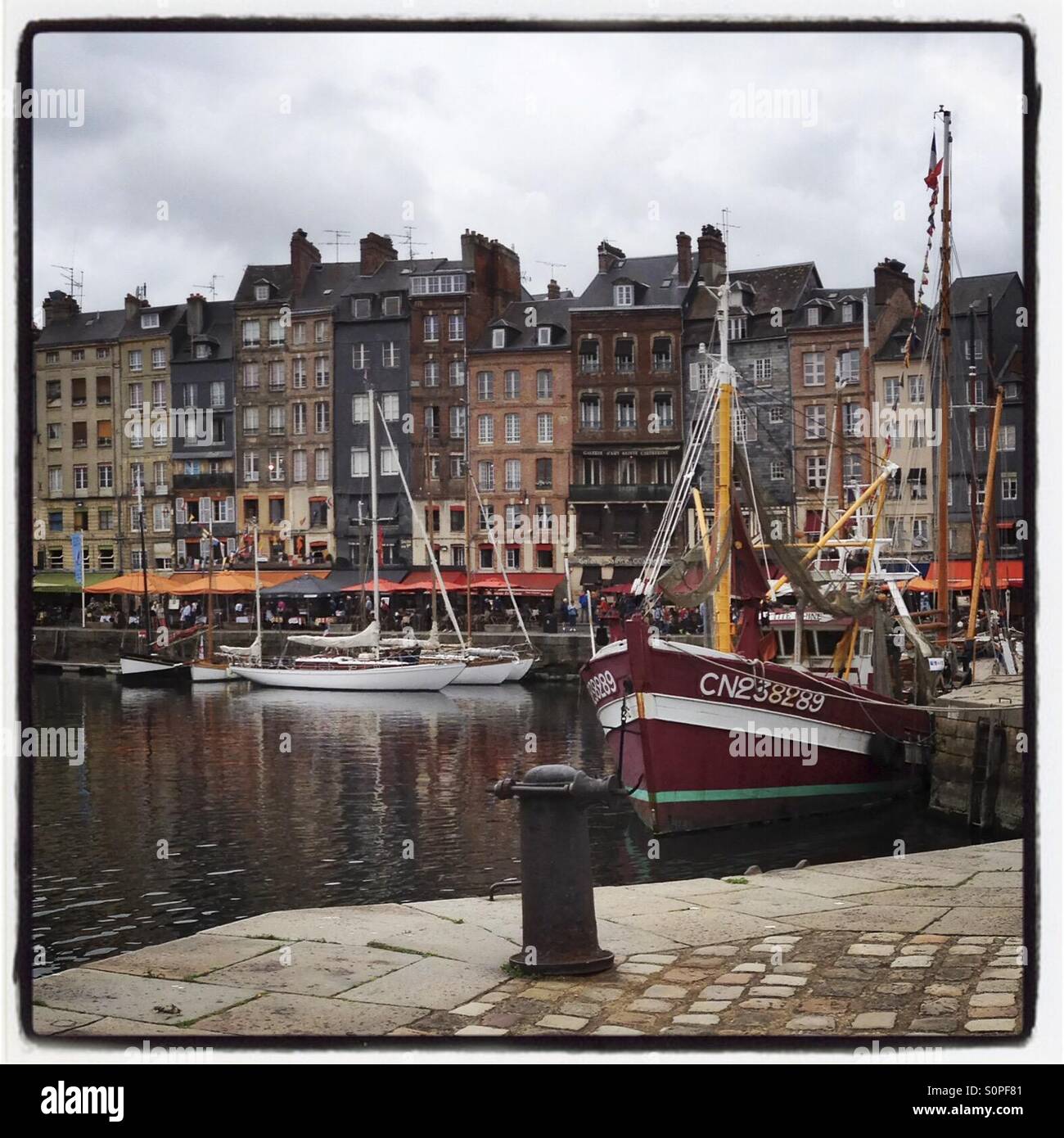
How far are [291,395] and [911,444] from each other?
18.9 meters

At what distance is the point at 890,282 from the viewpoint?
4788 centimetres

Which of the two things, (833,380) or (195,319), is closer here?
(195,319)

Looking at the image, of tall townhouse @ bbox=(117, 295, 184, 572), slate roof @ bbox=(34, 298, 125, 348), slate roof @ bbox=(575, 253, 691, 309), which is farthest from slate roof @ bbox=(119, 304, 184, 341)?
slate roof @ bbox=(575, 253, 691, 309)

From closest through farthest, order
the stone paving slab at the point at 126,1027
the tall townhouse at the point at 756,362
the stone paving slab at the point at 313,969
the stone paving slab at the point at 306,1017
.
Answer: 1. the stone paving slab at the point at 126,1027
2. the stone paving slab at the point at 306,1017
3. the stone paving slab at the point at 313,969
4. the tall townhouse at the point at 756,362

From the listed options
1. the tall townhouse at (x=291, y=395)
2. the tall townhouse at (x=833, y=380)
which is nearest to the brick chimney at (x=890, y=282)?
the tall townhouse at (x=833, y=380)

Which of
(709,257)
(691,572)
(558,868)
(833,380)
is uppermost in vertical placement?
(709,257)

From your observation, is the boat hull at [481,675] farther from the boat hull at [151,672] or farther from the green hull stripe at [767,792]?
the green hull stripe at [767,792]

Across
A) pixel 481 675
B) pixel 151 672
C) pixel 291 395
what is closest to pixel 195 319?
pixel 291 395

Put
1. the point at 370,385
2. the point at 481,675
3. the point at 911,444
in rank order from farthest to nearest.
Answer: the point at 481,675, the point at 370,385, the point at 911,444

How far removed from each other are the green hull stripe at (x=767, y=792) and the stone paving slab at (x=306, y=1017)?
1447 cm

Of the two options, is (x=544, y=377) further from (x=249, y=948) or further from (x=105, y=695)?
(x=105, y=695)

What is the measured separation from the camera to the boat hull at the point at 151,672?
173ft

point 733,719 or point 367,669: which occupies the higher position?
point 733,719

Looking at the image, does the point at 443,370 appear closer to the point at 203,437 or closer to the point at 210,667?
the point at 203,437
